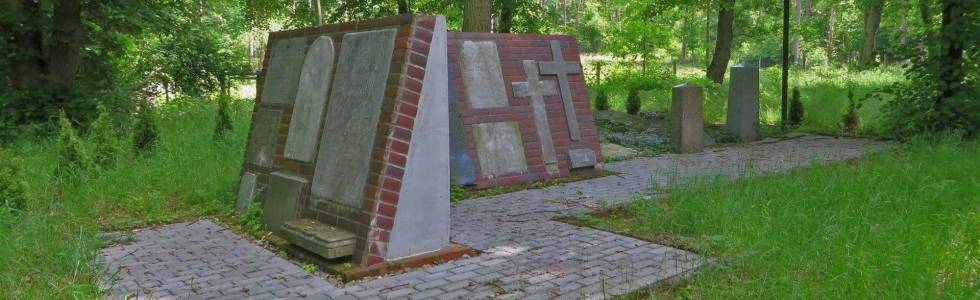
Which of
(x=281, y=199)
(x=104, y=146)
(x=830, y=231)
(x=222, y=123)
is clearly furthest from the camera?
(x=222, y=123)

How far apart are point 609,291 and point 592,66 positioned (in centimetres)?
2108

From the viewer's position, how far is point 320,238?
14.7 feet

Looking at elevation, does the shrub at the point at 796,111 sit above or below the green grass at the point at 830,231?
above

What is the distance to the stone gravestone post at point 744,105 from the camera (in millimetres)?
11867

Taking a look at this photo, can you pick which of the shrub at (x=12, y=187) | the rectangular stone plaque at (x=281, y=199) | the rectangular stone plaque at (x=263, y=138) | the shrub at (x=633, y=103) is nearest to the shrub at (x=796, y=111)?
the shrub at (x=633, y=103)

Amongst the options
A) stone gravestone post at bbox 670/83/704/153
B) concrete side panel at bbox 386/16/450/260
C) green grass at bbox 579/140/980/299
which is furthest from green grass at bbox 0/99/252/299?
stone gravestone post at bbox 670/83/704/153

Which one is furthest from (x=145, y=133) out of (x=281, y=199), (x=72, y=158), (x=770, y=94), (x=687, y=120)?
(x=770, y=94)

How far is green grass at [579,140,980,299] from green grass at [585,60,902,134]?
641cm

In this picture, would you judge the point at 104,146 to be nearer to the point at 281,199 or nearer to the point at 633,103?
the point at 281,199

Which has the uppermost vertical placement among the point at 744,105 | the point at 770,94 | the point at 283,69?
the point at 770,94

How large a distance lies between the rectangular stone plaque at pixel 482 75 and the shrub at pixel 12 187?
426cm

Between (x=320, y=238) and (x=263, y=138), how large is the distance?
1974 mm

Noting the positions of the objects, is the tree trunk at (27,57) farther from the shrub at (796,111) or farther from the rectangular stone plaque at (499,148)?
the shrub at (796,111)

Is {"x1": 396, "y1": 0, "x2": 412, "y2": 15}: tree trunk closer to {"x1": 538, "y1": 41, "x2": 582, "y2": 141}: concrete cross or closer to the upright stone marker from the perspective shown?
{"x1": 538, "y1": 41, "x2": 582, "y2": 141}: concrete cross
